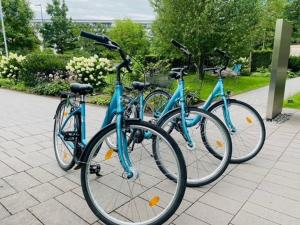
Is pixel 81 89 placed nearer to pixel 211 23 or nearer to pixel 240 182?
pixel 240 182

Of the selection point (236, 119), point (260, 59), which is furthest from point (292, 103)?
point (260, 59)

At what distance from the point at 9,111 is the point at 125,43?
19078 mm

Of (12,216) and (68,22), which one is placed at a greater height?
(68,22)

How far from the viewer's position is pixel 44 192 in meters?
2.74

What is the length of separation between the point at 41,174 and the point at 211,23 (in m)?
9.22

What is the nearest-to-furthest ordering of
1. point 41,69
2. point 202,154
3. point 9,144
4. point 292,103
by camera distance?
point 202,154 → point 9,144 → point 292,103 → point 41,69

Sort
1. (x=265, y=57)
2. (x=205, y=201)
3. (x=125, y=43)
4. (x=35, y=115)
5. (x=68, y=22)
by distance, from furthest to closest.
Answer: (x=68, y=22), (x=125, y=43), (x=265, y=57), (x=35, y=115), (x=205, y=201)

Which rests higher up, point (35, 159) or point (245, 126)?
point (245, 126)

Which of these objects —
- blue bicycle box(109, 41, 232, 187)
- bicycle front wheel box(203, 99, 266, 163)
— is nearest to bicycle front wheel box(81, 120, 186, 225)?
blue bicycle box(109, 41, 232, 187)

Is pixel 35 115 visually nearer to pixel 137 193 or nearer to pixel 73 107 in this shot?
pixel 73 107

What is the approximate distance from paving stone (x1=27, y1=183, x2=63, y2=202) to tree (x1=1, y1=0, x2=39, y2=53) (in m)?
19.7

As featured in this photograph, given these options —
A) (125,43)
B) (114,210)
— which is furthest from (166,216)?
(125,43)

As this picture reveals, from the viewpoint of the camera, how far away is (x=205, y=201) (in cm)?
258

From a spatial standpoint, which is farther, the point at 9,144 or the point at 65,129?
the point at 9,144
